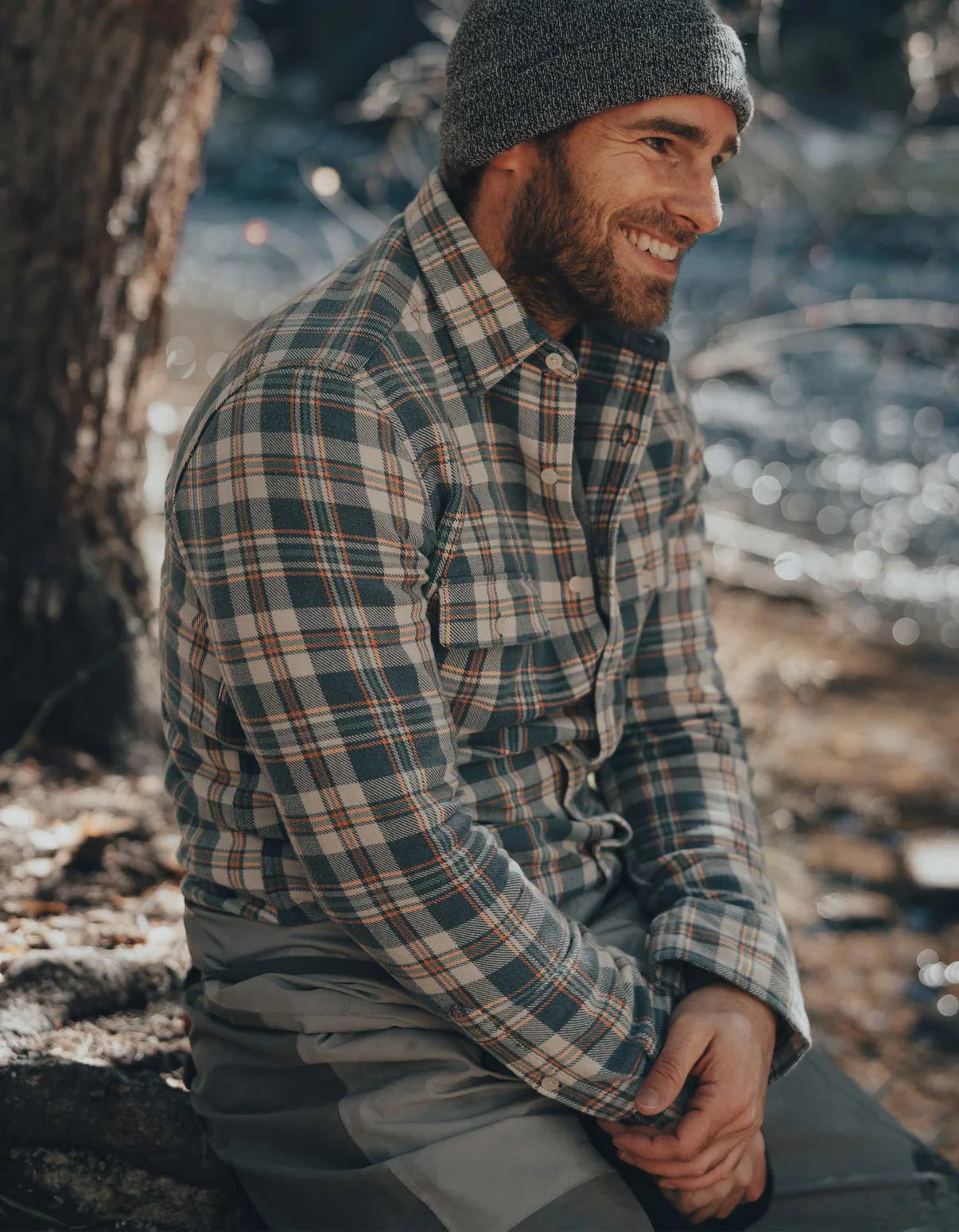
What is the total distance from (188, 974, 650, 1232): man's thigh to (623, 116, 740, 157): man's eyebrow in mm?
1411

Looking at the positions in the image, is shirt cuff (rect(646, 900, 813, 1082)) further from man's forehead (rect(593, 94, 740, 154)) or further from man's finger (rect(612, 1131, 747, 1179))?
man's forehead (rect(593, 94, 740, 154))

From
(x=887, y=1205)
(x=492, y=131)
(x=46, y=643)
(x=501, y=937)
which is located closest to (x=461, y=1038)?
(x=501, y=937)

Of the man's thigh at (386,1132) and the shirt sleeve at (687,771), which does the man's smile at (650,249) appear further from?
the man's thigh at (386,1132)

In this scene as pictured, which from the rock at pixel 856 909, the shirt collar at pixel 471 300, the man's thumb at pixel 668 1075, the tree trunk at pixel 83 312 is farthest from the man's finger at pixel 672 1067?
the rock at pixel 856 909

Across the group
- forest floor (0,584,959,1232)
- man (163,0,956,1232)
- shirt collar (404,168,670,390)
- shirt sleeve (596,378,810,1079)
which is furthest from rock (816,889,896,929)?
shirt collar (404,168,670,390)

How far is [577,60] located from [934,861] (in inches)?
139

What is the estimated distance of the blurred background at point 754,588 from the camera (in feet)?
9.33

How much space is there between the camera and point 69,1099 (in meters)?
1.96

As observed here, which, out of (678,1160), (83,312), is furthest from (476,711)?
(83,312)

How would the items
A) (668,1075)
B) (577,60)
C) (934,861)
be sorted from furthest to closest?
(934,861), (577,60), (668,1075)

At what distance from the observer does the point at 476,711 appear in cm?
183

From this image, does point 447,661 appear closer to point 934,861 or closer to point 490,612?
point 490,612

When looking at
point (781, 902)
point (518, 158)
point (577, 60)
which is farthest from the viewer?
point (781, 902)

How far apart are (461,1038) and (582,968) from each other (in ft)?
0.71
